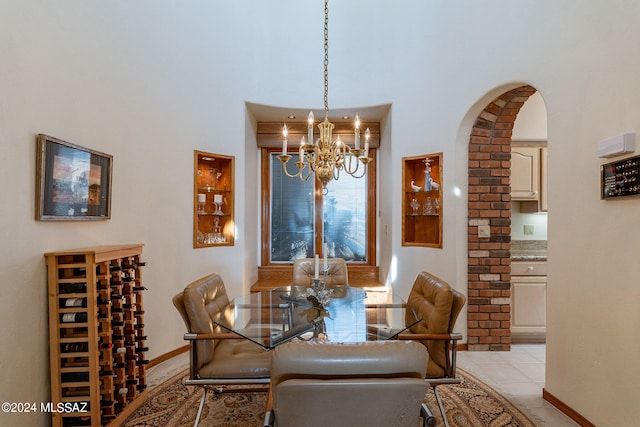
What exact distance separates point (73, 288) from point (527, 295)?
12.4ft

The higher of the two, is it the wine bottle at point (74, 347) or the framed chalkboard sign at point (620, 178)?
the framed chalkboard sign at point (620, 178)

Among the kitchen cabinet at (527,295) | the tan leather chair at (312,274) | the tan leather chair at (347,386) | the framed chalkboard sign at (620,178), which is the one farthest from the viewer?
the kitchen cabinet at (527,295)

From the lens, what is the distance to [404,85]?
3707 mm

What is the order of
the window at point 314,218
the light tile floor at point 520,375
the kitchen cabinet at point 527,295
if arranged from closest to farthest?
the light tile floor at point 520,375
the kitchen cabinet at point 527,295
the window at point 314,218

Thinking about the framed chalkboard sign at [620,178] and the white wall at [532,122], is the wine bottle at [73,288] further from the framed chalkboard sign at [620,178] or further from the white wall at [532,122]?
the white wall at [532,122]

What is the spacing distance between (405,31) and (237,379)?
3.64m

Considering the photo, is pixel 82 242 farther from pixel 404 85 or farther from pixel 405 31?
pixel 405 31

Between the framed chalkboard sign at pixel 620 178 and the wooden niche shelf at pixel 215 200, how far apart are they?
10.2ft

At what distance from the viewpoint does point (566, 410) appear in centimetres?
223

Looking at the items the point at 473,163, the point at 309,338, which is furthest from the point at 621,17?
the point at 309,338

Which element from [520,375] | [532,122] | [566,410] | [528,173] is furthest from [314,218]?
[566,410]

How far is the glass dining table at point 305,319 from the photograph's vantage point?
1.87 meters

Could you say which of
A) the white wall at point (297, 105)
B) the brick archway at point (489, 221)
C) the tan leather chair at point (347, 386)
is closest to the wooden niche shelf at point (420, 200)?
the white wall at point (297, 105)

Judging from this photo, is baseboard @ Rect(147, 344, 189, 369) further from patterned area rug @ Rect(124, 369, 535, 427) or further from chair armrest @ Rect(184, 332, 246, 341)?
chair armrest @ Rect(184, 332, 246, 341)
